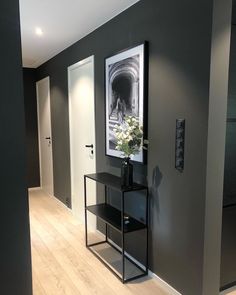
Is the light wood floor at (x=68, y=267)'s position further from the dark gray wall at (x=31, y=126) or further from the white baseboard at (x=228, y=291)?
the dark gray wall at (x=31, y=126)

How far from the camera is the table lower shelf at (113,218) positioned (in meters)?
2.31

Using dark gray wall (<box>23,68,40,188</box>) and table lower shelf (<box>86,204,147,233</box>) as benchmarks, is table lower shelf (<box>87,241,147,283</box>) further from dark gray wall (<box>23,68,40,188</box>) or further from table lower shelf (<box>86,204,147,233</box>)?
dark gray wall (<box>23,68,40,188</box>)

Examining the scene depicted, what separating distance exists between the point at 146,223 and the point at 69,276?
835mm

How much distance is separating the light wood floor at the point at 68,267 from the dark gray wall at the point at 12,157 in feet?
3.44

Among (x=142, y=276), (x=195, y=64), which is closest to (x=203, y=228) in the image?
(x=142, y=276)

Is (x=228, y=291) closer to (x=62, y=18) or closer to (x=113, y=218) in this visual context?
(x=113, y=218)

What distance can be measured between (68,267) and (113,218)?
628 mm

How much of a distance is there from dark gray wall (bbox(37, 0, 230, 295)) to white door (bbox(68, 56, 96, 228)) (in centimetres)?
79

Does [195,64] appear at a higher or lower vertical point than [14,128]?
higher

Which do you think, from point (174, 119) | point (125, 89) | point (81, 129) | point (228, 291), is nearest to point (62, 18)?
point (125, 89)

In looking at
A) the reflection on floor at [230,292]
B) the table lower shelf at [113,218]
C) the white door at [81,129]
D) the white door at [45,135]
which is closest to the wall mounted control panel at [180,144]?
the table lower shelf at [113,218]

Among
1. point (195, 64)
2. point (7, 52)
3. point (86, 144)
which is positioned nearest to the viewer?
point (7, 52)

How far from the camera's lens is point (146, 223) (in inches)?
92.4

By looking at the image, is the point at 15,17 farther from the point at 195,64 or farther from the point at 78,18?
the point at 78,18
